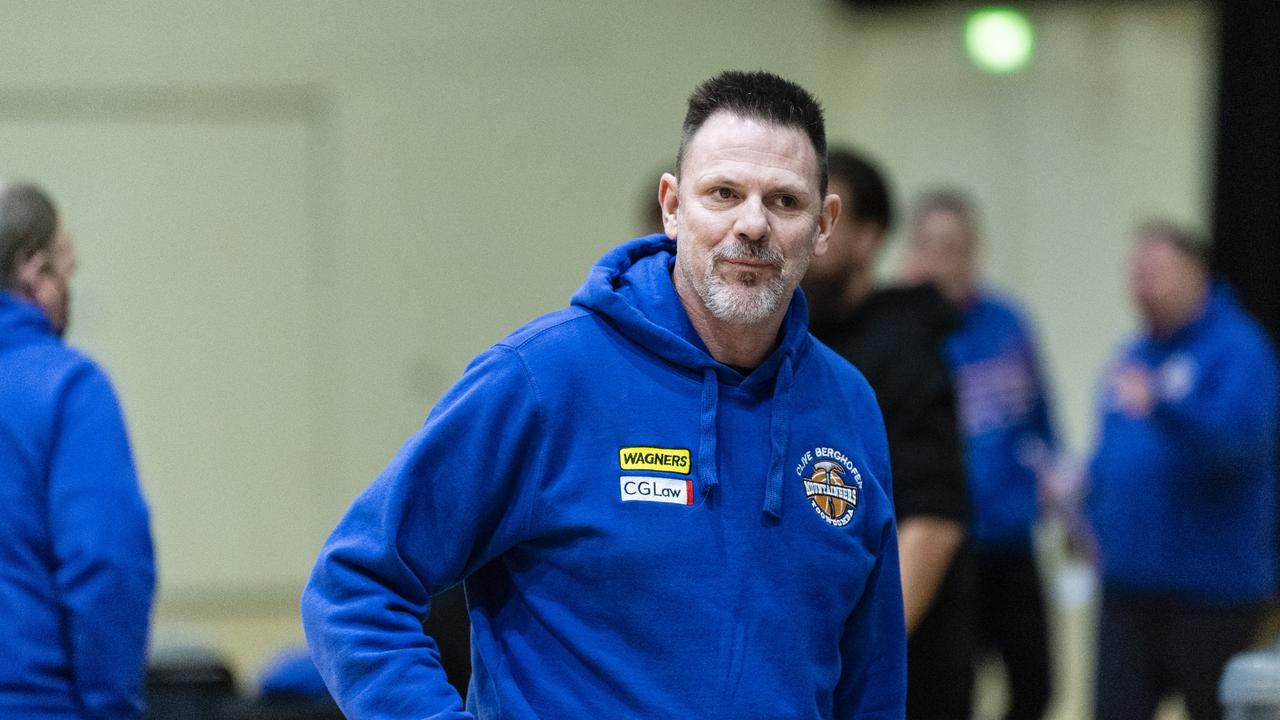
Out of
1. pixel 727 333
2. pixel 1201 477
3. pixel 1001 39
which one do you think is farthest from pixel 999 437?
pixel 727 333

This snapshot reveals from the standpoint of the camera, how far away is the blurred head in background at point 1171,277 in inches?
199

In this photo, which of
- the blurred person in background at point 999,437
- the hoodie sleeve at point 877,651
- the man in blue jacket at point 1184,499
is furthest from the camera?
the blurred person in background at point 999,437

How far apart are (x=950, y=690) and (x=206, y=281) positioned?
19.5 ft

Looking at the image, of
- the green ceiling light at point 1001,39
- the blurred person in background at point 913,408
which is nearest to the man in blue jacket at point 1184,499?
the blurred person in background at point 913,408

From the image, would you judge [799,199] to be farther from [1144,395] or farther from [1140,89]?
[1140,89]

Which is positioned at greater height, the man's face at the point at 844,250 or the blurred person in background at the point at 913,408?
the man's face at the point at 844,250

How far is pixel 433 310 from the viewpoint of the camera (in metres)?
8.33

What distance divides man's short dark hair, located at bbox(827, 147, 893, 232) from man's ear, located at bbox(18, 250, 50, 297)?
5.00ft

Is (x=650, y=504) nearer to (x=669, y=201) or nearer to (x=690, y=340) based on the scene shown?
(x=690, y=340)

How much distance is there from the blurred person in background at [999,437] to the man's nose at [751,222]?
330 centimetres

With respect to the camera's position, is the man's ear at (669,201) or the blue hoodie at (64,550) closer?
the man's ear at (669,201)

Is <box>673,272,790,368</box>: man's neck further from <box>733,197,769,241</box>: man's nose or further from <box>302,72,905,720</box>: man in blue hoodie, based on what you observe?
<box>733,197,769,241</box>: man's nose

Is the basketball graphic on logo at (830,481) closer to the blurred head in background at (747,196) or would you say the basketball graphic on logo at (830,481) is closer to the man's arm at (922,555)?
the blurred head in background at (747,196)

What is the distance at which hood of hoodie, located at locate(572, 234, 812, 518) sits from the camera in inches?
81.3
